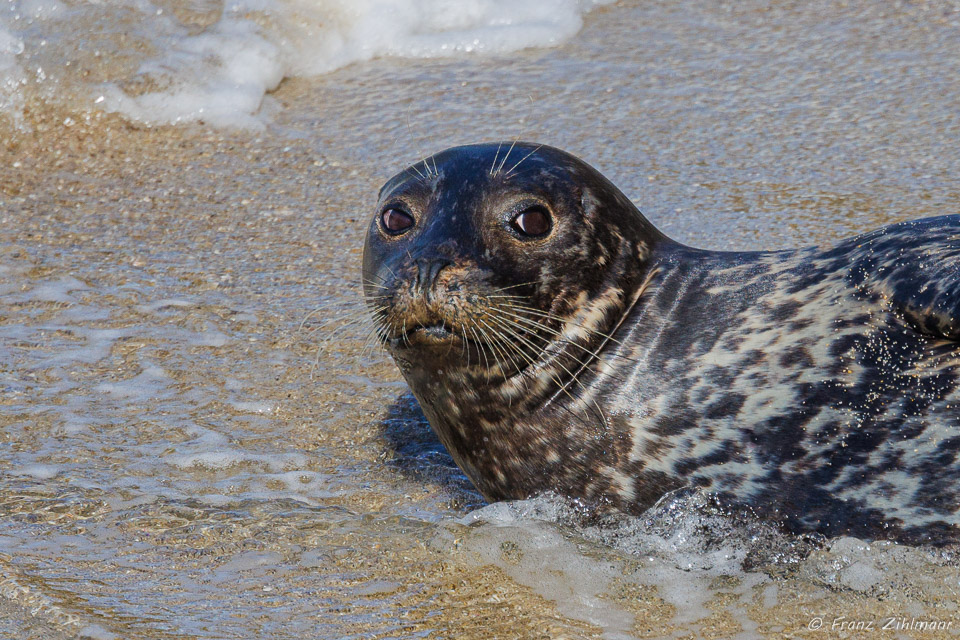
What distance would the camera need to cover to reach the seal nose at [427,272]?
3480 mm

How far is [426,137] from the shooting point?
22.3ft

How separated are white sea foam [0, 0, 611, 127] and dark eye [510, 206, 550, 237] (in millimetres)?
3899

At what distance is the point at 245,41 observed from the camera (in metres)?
8.00

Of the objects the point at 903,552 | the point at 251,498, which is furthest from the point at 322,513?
the point at 903,552

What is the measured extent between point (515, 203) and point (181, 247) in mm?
2608

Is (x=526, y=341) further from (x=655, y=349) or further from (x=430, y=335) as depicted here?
(x=655, y=349)

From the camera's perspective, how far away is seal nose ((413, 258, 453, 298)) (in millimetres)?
3480

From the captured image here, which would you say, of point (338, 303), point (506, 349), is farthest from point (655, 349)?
point (338, 303)

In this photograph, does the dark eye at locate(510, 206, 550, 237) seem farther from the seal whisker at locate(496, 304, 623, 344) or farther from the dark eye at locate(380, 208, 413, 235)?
the dark eye at locate(380, 208, 413, 235)

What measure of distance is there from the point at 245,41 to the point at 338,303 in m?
3.54

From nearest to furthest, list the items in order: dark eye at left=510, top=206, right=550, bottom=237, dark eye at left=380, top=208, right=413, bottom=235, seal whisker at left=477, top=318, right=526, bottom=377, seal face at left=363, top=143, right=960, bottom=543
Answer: seal face at left=363, top=143, right=960, bottom=543 < seal whisker at left=477, top=318, right=526, bottom=377 < dark eye at left=510, top=206, right=550, bottom=237 < dark eye at left=380, top=208, right=413, bottom=235

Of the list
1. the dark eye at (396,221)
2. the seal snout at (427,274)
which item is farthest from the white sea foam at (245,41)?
the seal snout at (427,274)

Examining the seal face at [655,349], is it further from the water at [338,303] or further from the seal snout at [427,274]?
the water at [338,303]

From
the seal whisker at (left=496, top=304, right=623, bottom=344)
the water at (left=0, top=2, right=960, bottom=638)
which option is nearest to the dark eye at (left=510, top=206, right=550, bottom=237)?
the seal whisker at (left=496, top=304, right=623, bottom=344)
